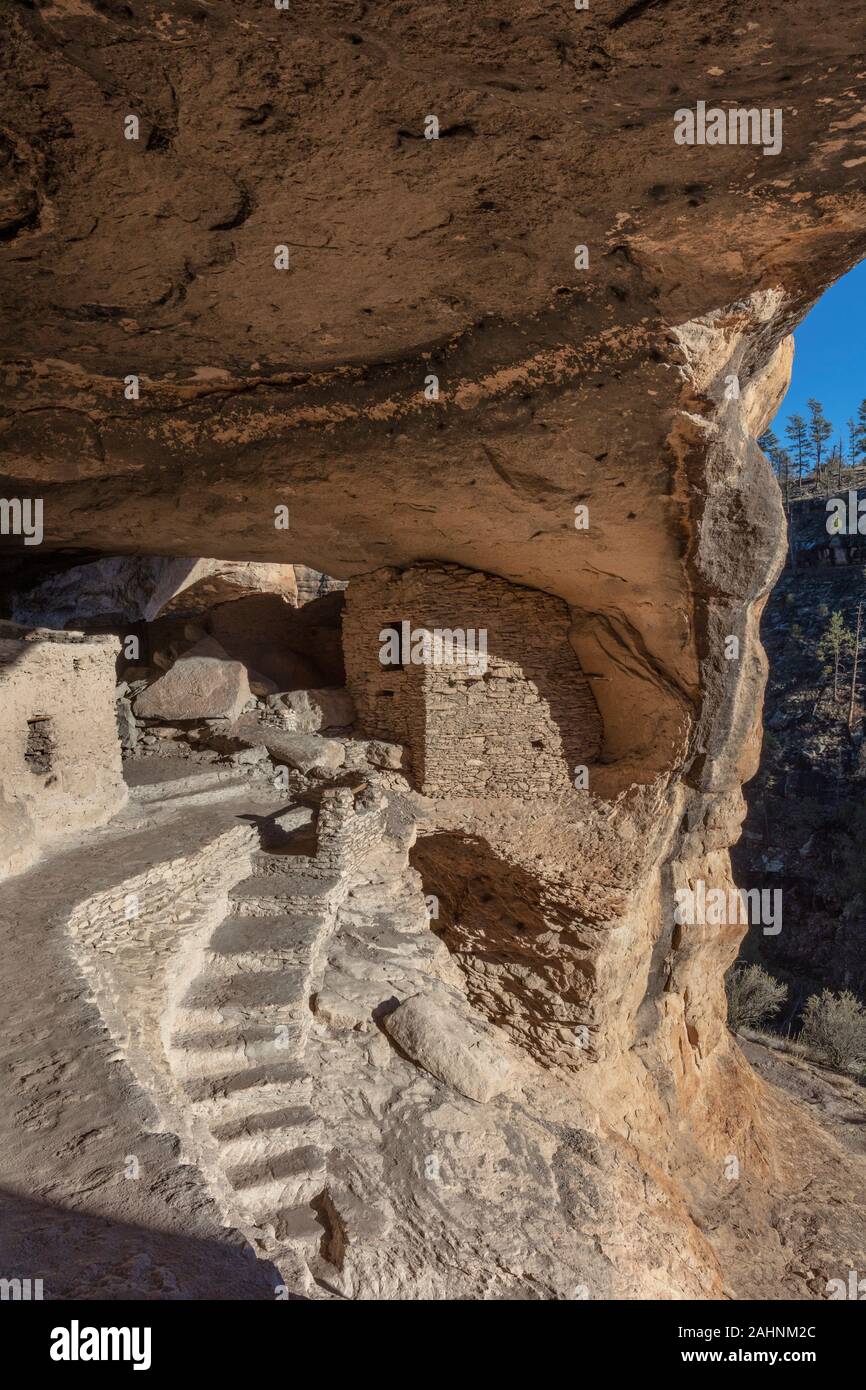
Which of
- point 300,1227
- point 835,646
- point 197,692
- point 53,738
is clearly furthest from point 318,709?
point 835,646

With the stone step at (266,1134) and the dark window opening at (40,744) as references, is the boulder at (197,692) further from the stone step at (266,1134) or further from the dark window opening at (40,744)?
the stone step at (266,1134)

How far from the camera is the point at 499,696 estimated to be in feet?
28.1

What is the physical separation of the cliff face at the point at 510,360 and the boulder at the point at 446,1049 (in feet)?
4.85

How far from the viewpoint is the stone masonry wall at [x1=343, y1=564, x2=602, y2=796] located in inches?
338

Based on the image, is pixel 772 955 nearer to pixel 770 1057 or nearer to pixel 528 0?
pixel 770 1057

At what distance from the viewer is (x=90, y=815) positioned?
7.46 metres

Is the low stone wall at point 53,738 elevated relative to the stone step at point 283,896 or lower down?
elevated

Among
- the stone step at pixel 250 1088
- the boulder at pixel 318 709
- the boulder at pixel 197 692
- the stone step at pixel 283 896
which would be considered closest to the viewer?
the stone step at pixel 250 1088

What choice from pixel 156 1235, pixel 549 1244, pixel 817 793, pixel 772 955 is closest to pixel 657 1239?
pixel 549 1244

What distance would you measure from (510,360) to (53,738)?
4991 millimetres

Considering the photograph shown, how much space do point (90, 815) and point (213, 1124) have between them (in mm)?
4001

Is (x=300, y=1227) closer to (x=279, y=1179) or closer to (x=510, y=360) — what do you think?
(x=279, y=1179)

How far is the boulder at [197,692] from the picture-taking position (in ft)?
35.2

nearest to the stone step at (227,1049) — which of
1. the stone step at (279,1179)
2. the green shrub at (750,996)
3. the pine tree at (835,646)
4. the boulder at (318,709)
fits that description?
the stone step at (279,1179)
